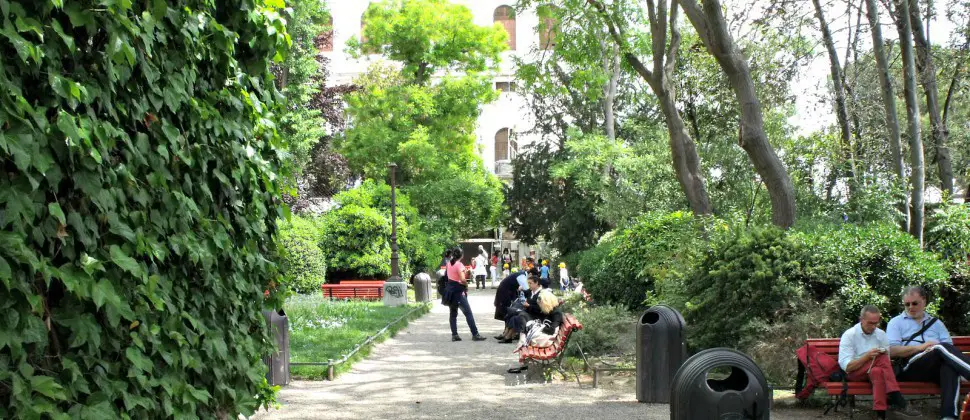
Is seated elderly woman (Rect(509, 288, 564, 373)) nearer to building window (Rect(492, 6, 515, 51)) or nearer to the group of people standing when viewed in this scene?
the group of people standing

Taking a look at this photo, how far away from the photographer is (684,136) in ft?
58.5

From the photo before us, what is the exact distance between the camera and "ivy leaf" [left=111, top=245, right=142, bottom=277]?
4.02 meters

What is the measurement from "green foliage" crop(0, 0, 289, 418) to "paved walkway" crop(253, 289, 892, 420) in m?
3.73

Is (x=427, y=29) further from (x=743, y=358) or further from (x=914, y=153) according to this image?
(x=743, y=358)

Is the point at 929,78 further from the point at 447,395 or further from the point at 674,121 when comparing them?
the point at 447,395

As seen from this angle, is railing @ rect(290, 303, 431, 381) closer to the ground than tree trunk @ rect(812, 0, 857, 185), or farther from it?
closer to the ground

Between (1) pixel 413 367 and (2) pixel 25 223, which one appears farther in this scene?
(1) pixel 413 367

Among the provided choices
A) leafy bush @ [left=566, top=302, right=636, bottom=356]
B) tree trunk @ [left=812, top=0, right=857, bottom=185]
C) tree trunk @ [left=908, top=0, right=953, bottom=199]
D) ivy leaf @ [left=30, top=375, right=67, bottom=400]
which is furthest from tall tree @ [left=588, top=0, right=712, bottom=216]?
ivy leaf @ [left=30, top=375, right=67, bottom=400]

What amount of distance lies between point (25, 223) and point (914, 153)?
49.5 feet

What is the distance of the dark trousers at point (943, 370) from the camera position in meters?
8.58

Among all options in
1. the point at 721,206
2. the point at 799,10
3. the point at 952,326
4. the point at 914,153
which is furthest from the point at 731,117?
the point at 952,326

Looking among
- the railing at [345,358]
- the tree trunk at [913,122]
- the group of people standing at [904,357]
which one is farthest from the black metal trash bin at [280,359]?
the tree trunk at [913,122]

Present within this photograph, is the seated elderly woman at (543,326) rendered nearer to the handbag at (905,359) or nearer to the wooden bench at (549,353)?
the wooden bench at (549,353)

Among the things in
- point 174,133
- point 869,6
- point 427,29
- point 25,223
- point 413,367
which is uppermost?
point 427,29
